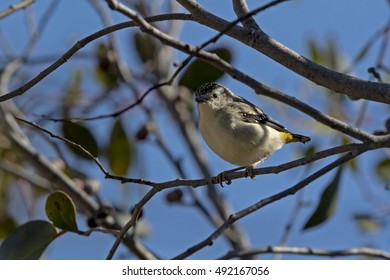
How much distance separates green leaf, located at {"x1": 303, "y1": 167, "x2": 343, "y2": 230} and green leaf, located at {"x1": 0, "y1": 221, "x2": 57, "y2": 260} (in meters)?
1.42

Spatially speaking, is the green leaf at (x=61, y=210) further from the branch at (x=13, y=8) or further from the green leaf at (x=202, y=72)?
the green leaf at (x=202, y=72)

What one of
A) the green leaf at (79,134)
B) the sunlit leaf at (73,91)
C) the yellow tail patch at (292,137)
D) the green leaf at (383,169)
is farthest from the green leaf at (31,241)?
the green leaf at (383,169)

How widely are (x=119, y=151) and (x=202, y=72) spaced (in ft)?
3.22

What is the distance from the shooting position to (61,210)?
333 centimetres

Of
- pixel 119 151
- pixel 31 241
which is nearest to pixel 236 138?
pixel 31 241

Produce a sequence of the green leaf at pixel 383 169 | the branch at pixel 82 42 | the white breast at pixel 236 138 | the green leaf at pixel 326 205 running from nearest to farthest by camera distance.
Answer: the branch at pixel 82 42
the white breast at pixel 236 138
the green leaf at pixel 326 205
the green leaf at pixel 383 169

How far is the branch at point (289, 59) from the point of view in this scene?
2.59 metres

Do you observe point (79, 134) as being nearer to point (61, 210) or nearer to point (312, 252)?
point (61, 210)

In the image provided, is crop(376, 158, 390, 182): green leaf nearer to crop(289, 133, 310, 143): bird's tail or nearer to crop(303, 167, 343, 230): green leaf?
crop(289, 133, 310, 143): bird's tail

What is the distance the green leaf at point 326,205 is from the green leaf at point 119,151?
1529mm

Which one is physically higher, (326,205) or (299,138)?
(299,138)

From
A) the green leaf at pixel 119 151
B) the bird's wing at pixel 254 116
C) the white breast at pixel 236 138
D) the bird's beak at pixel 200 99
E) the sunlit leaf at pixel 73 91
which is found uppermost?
the sunlit leaf at pixel 73 91

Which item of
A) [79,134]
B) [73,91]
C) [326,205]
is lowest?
[326,205]

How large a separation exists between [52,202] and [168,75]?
2.25 meters
